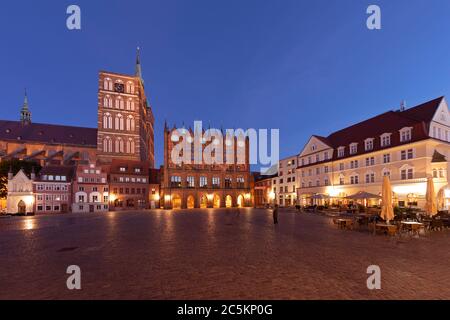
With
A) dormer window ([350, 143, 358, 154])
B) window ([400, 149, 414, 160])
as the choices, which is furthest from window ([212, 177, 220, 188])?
window ([400, 149, 414, 160])

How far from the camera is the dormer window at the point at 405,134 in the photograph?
31.4m

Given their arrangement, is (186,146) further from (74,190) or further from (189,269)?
(189,269)

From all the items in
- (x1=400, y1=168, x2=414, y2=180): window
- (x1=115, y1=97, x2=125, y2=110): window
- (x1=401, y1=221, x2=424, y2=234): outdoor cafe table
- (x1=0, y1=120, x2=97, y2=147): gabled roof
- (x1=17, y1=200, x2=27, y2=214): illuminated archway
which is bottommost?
(x1=17, y1=200, x2=27, y2=214): illuminated archway

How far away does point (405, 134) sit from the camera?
3197 centimetres

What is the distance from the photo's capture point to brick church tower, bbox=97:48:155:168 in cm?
6981

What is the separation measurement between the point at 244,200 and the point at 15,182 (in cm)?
5227

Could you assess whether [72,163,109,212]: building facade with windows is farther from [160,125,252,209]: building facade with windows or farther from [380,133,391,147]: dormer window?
[380,133,391,147]: dormer window

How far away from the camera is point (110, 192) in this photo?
5797 centimetres

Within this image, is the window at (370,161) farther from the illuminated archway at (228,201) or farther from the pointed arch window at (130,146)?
the pointed arch window at (130,146)

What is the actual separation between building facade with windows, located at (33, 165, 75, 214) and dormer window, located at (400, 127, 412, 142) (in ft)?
209

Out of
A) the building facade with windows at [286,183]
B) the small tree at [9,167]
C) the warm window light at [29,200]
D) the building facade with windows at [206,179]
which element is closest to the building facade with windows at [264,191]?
the building facade with windows at [286,183]

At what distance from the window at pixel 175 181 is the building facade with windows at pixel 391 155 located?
3179cm

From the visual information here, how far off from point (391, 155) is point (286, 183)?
31193mm
